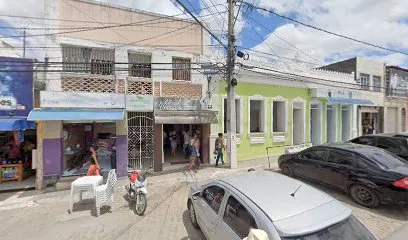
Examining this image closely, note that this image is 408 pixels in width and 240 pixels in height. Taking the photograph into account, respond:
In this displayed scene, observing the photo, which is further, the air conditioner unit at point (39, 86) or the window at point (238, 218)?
the air conditioner unit at point (39, 86)

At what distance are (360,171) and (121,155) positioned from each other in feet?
27.4

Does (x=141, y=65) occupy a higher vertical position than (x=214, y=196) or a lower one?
higher

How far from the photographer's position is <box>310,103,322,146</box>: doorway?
53.0ft

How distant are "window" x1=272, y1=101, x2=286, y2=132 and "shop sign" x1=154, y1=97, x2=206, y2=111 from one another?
5.65 metres

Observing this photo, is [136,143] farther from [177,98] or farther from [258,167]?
[258,167]

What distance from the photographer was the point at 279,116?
49.4ft

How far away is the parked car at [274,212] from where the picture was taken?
9.25ft

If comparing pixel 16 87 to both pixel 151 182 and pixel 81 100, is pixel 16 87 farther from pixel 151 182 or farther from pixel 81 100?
pixel 151 182

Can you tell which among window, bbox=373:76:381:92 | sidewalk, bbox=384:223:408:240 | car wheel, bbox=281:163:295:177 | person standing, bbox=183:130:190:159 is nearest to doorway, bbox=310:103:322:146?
window, bbox=373:76:381:92

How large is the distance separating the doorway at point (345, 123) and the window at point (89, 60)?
1619cm

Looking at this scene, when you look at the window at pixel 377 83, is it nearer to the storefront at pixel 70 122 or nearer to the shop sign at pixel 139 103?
the shop sign at pixel 139 103

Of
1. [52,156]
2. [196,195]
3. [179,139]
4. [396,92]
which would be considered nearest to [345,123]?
[396,92]

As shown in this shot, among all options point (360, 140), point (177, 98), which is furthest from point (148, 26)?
point (360, 140)

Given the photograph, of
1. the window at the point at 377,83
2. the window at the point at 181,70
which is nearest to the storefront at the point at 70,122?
the window at the point at 181,70
